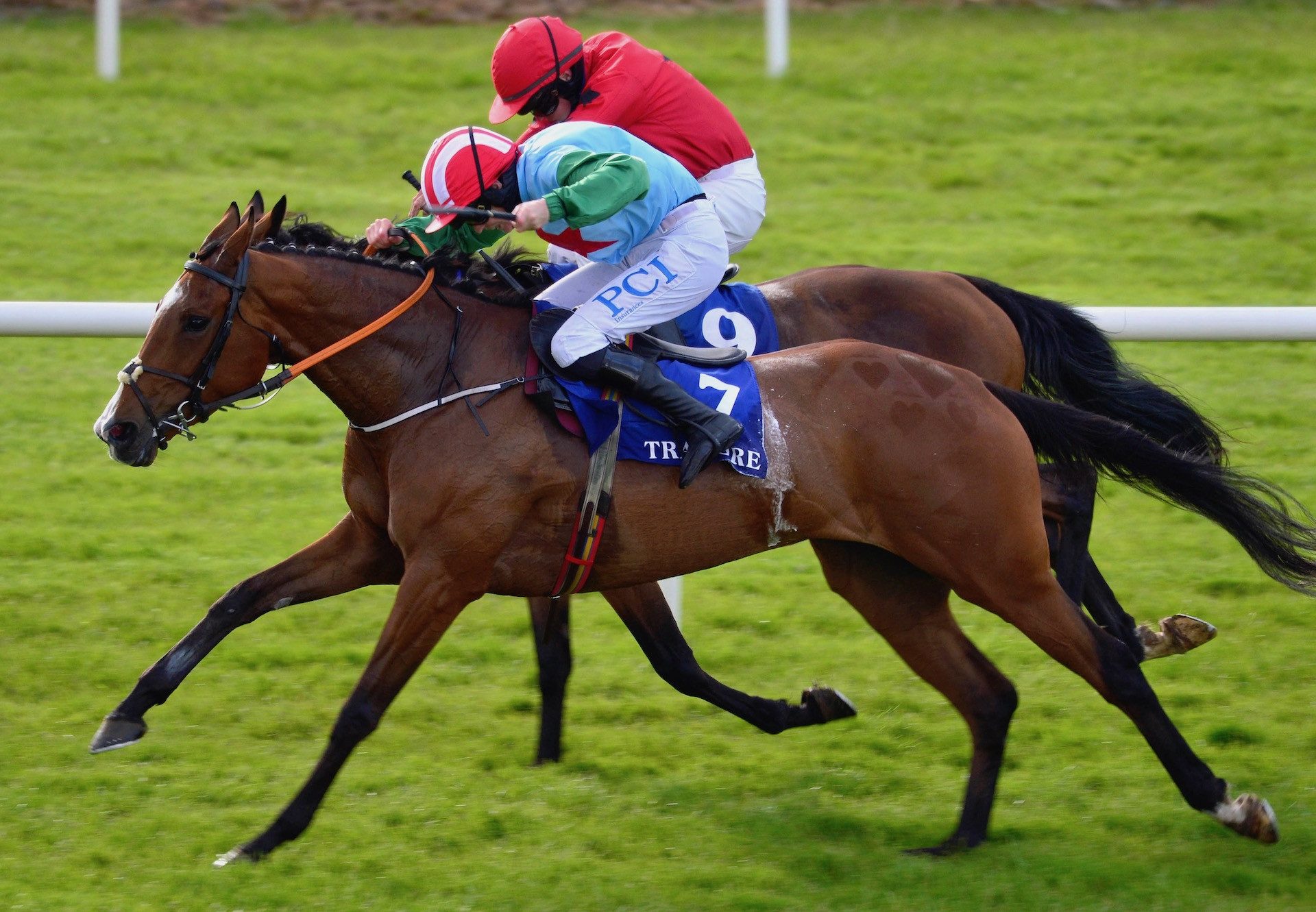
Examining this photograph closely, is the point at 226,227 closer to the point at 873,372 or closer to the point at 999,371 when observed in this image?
the point at 873,372

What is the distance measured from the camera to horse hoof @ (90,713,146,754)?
414cm

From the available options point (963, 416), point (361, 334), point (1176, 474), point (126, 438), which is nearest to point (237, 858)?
point (126, 438)

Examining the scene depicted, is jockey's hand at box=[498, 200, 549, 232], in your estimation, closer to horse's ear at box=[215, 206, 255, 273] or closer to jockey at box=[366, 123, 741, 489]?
jockey at box=[366, 123, 741, 489]

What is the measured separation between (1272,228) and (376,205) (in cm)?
588

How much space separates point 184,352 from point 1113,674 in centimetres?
260

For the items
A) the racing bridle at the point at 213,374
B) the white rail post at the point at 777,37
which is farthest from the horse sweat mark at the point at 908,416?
the white rail post at the point at 777,37

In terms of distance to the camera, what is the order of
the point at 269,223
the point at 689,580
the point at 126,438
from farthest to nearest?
the point at 689,580, the point at 269,223, the point at 126,438

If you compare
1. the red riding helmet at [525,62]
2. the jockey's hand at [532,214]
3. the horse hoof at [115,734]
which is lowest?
the horse hoof at [115,734]

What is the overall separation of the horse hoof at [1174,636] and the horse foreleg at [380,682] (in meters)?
2.38

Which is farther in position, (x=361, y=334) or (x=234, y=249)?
(x=361, y=334)

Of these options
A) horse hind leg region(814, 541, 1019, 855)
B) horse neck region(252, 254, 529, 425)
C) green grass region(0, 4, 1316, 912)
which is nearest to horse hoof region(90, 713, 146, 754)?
green grass region(0, 4, 1316, 912)

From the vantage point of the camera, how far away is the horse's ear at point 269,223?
3877mm

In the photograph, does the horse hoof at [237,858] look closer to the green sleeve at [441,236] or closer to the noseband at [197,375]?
the noseband at [197,375]

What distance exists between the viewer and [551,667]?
4.95m
